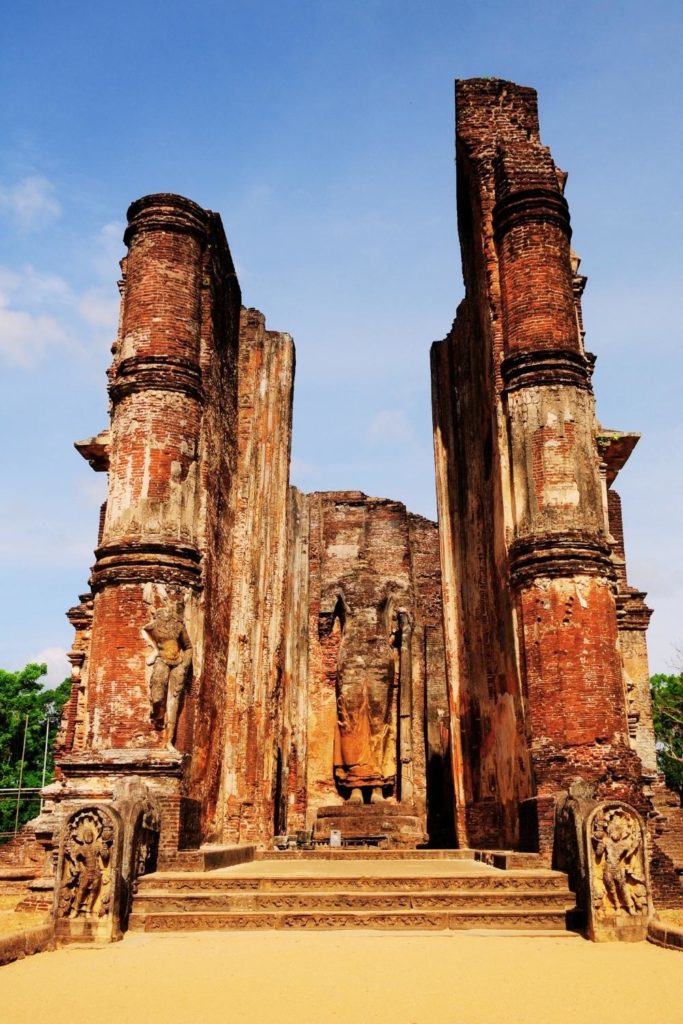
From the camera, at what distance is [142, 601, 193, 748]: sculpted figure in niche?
1053 centimetres

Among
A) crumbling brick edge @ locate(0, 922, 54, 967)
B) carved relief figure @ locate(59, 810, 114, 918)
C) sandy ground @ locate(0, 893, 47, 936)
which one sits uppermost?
carved relief figure @ locate(59, 810, 114, 918)

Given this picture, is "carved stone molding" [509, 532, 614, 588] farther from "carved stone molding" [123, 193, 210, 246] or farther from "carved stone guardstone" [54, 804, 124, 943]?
"carved stone molding" [123, 193, 210, 246]

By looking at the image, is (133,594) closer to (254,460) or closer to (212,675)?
(212,675)

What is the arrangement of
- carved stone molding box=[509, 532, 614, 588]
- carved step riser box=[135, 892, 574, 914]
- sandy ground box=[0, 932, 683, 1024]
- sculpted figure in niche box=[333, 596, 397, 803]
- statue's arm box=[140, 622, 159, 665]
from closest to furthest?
1. sandy ground box=[0, 932, 683, 1024]
2. carved step riser box=[135, 892, 574, 914]
3. statue's arm box=[140, 622, 159, 665]
4. carved stone molding box=[509, 532, 614, 588]
5. sculpted figure in niche box=[333, 596, 397, 803]

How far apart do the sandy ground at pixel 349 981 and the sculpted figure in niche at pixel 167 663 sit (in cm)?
359

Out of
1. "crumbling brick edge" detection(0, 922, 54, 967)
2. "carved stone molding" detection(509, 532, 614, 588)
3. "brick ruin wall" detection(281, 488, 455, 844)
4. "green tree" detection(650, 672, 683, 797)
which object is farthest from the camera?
"green tree" detection(650, 672, 683, 797)

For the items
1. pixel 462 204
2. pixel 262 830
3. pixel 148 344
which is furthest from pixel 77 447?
pixel 462 204

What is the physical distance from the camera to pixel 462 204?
15.6m

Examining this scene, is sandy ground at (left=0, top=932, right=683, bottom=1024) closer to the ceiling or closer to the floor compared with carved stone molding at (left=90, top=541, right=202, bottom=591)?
closer to the floor

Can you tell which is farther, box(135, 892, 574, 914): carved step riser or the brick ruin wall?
the brick ruin wall

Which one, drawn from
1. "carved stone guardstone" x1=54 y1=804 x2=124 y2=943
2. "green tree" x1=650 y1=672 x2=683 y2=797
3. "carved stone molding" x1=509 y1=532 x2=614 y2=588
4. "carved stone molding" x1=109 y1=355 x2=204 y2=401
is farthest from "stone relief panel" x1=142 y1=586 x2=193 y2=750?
"green tree" x1=650 y1=672 x2=683 y2=797

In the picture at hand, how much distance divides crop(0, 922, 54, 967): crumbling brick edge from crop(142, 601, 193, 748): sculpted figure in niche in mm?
3665

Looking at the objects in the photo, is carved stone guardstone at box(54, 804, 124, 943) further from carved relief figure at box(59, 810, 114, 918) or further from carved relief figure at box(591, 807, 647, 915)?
carved relief figure at box(591, 807, 647, 915)

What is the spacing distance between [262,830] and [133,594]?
5.34 m
